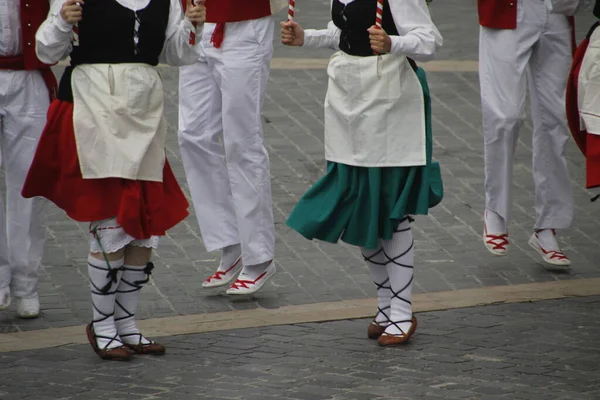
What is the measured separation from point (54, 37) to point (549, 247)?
334 centimetres

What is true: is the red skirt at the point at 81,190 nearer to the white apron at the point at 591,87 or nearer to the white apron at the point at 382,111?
the white apron at the point at 382,111

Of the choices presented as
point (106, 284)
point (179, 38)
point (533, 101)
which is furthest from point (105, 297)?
point (533, 101)

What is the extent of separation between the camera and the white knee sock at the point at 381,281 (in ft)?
22.9

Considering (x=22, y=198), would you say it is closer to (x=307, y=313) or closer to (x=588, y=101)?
(x=307, y=313)

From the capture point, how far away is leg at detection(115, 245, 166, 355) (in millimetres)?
6645

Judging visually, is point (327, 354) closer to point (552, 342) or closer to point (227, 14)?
point (552, 342)

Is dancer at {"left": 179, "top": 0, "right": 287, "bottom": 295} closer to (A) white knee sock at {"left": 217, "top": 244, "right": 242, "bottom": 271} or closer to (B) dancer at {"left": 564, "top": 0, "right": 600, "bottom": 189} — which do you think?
(A) white knee sock at {"left": 217, "top": 244, "right": 242, "bottom": 271}

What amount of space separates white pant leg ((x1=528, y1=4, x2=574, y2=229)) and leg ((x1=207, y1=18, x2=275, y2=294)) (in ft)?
5.39

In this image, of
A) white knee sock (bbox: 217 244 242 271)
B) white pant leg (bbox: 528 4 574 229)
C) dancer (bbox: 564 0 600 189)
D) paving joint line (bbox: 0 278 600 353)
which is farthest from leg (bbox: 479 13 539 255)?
white knee sock (bbox: 217 244 242 271)

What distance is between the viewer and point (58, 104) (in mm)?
6582

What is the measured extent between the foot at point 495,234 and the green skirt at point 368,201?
1596 mm

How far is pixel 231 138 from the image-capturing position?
772 centimetres

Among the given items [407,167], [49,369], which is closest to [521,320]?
[407,167]

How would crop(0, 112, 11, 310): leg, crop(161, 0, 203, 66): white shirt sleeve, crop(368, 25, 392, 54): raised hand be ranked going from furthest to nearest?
crop(0, 112, 11, 310): leg
crop(161, 0, 203, 66): white shirt sleeve
crop(368, 25, 392, 54): raised hand
